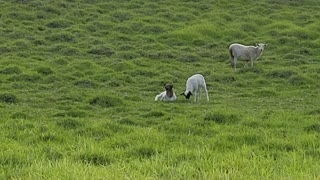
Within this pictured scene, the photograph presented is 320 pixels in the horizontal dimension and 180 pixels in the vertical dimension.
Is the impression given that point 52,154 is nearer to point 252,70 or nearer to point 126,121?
point 126,121

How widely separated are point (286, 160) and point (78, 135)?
4216 mm

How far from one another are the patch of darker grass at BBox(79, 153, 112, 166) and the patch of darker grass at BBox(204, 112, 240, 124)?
4.72 metres

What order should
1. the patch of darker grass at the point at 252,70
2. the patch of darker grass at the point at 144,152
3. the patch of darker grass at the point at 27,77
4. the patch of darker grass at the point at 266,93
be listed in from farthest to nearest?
the patch of darker grass at the point at 252,70, the patch of darker grass at the point at 27,77, the patch of darker grass at the point at 266,93, the patch of darker grass at the point at 144,152

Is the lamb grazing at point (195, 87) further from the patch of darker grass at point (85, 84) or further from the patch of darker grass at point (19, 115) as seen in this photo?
the patch of darker grass at point (19, 115)

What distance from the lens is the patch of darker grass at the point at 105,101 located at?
14812 mm

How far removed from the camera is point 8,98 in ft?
48.9

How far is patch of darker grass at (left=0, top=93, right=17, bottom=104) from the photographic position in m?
14.8

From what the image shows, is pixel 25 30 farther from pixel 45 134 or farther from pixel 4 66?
pixel 45 134

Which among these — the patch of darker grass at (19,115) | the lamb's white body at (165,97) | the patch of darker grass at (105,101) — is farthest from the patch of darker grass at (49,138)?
the lamb's white body at (165,97)

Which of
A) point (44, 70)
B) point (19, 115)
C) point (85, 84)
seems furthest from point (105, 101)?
point (44, 70)

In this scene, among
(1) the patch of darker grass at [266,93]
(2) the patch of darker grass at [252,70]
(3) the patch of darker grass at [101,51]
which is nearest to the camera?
A: (1) the patch of darker grass at [266,93]

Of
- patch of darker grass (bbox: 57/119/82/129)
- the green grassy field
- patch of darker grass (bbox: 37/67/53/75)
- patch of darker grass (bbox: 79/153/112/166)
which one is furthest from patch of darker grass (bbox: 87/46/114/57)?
patch of darker grass (bbox: 79/153/112/166)

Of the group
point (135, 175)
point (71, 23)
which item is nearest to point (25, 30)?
point (71, 23)

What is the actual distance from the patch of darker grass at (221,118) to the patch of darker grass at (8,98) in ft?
19.2
